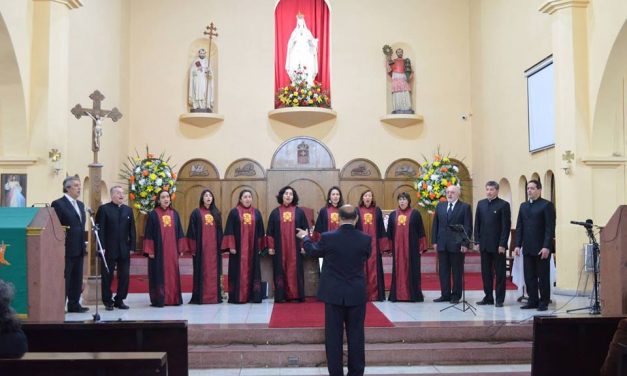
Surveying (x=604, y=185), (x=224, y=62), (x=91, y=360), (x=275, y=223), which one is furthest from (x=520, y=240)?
(x=224, y=62)

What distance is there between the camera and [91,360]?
387 centimetres

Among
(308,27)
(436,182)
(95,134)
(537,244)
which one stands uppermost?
(308,27)

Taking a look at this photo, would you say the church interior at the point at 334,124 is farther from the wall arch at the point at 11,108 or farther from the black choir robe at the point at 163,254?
the black choir robe at the point at 163,254

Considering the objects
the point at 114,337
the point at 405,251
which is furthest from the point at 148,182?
the point at 114,337

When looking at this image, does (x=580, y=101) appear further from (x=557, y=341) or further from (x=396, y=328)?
(x=557, y=341)

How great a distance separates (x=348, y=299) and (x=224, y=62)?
11.6 meters

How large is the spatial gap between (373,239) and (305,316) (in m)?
1.97

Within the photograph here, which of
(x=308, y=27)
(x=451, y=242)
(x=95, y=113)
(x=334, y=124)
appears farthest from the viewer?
(x=308, y=27)

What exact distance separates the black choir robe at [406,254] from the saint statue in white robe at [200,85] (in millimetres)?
7568

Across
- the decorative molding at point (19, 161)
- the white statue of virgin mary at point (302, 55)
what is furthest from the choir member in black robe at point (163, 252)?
the white statue of virgin mary at point (302, 55)

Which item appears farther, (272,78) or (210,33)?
(272,78)

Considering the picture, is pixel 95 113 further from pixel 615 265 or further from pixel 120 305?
pixel 615 265

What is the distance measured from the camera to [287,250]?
977 cm

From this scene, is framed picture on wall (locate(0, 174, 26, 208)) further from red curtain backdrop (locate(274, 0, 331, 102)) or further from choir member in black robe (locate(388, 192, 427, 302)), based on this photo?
red curtain backdrop (locate(274, 0, 331, 102))
